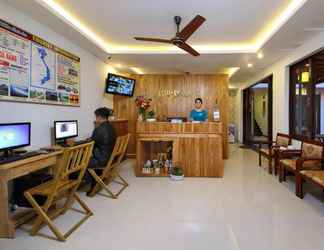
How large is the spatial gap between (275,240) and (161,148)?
131 inches

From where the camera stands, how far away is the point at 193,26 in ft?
10.8

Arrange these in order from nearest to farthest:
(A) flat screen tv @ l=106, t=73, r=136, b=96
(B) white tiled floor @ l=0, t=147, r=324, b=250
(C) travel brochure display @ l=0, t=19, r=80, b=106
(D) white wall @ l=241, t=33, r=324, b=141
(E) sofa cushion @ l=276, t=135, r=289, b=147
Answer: (B) white tiled floor @ l=0, t=147, r=324, b=250, (C) travel brochure display @ l=0, t=19, r=80, b=106, (D) white wall @ l=241, t=33, r=324, b=141, (E) sofa cushion @ l=276, t=135, r=289, b=147, (A) flat screen tv @ l=106, t=73, r=136, b=96

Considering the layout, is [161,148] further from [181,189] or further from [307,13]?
[307,13]

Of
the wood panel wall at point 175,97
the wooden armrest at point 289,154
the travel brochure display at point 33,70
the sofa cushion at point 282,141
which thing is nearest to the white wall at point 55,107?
the travel brochure display at point 33,70

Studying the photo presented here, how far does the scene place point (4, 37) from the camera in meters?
2.94

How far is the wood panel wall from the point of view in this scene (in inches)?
295

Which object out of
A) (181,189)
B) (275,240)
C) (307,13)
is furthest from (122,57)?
(275,240)

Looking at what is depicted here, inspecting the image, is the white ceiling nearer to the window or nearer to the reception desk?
the window

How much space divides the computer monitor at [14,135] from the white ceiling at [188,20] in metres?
1.52

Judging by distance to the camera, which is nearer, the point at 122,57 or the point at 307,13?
the point at 307,13

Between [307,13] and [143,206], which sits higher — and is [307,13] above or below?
above

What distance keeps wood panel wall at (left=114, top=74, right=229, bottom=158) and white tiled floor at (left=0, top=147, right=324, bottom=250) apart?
137 inches

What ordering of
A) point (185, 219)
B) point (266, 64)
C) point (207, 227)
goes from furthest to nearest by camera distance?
point (266, 64)
point (185, 219)
point (207, 227)

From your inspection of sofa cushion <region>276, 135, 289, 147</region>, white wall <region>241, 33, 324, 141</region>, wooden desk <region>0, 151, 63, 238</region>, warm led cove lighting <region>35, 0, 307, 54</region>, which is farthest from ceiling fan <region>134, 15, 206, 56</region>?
Answer: sofa cushion <region>276, 135, 289, 147</region>
